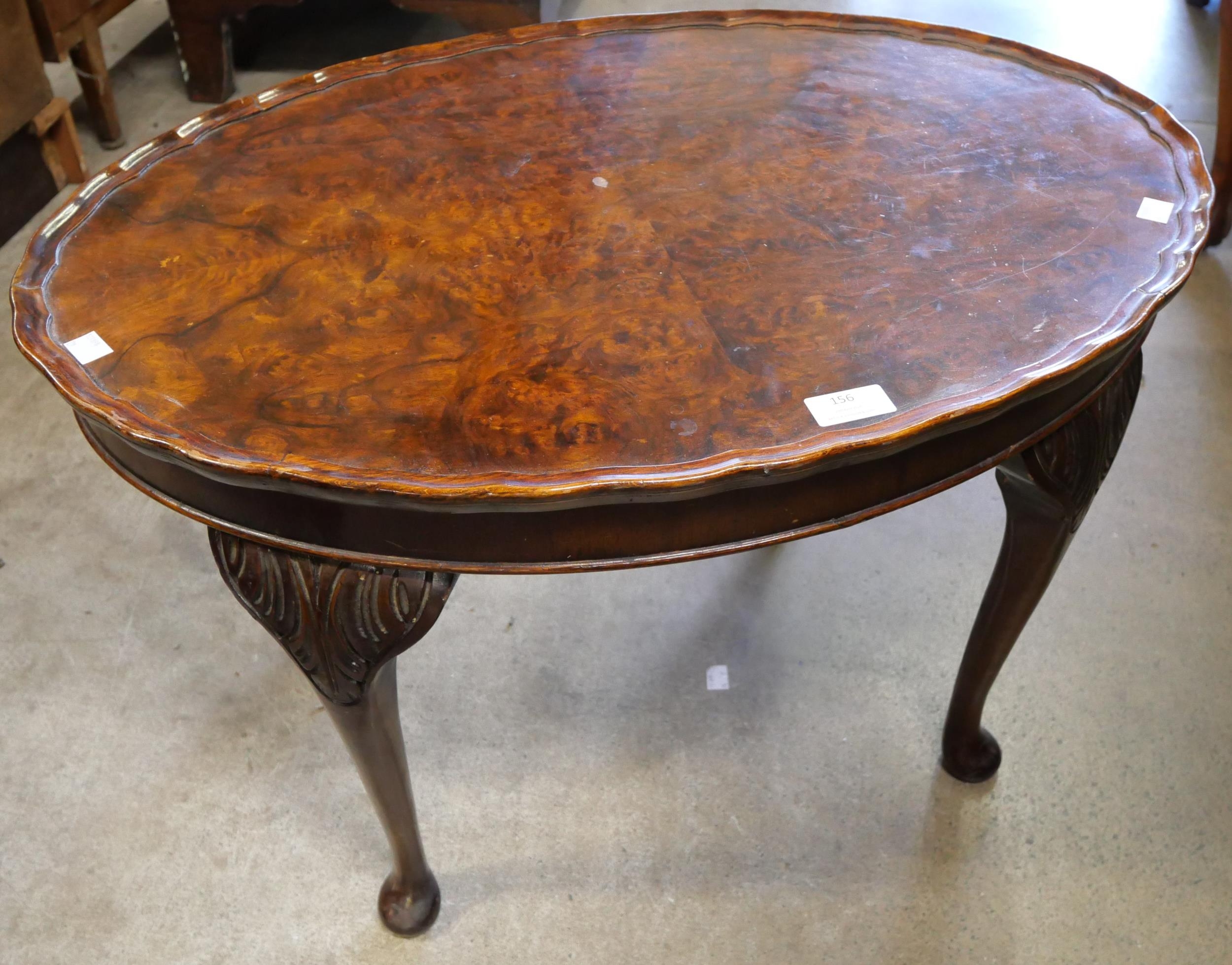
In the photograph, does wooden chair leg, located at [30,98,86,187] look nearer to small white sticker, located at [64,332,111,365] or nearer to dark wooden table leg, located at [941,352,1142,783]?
small white sticker, located at [64,332,111,365]

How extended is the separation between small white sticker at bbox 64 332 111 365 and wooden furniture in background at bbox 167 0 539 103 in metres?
2.06

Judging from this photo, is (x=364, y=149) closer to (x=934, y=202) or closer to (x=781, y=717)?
(x=934, y=202)

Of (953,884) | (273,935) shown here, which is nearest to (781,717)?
(953,884)

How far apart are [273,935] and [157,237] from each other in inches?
32.4

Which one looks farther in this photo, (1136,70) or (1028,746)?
(1136,70)

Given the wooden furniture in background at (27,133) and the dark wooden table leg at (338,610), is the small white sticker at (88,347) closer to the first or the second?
the dark wooden table leg at (338,610)

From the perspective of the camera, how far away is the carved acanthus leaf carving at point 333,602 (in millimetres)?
947

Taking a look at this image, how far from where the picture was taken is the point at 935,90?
1.40m

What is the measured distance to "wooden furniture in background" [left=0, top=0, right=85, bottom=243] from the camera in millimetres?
2357

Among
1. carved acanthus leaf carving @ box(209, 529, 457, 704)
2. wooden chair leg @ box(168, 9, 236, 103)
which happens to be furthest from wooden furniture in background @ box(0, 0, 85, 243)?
carved acanthus leaf carving @ box(209, 529, 457, 704)

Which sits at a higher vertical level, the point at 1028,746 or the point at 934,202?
the point at 934,202

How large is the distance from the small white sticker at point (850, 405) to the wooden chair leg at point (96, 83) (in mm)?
2446

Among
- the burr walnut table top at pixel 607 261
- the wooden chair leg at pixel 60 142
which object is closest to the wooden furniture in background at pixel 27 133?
the wooden chair leg at pixel 60 142

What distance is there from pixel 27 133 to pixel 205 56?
0.62 meters
